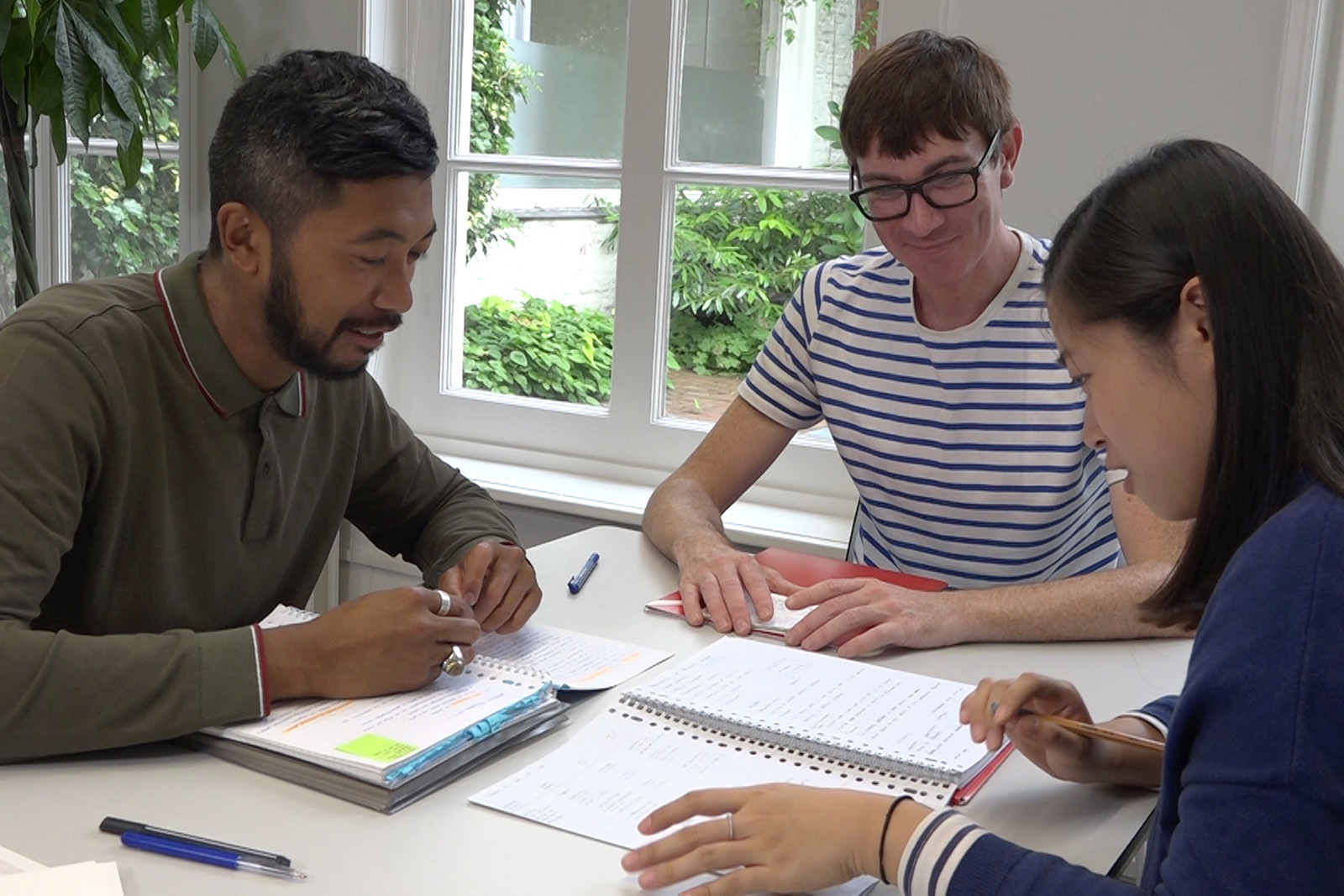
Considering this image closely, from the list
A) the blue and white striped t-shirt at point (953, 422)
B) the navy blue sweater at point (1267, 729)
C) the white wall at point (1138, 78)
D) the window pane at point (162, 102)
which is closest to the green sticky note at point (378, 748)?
the navy blue sweater at point (1267, 729)

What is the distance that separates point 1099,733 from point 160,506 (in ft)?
2.97

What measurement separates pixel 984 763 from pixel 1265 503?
0.35 m

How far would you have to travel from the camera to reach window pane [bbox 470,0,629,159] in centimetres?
266

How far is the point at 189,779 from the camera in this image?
0.98 meters

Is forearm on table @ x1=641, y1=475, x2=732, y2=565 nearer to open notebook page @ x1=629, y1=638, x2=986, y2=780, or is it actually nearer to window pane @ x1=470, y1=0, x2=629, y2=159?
open notebook page @ x1=629, y1=638, x2=986, y2=780

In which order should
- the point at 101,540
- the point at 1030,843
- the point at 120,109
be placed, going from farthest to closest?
the point at 120,109 → the point at 101,540 → the point at 1030,843

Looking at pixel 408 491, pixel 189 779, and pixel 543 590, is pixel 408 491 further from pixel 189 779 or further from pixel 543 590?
pixel 189 779

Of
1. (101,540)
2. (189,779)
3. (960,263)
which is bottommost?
(189,779)

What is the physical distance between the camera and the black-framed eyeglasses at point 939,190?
1.68m

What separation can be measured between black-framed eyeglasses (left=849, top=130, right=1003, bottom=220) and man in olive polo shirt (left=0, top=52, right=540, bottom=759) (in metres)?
0.63

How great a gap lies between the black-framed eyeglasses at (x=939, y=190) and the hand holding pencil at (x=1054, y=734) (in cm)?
→ 81

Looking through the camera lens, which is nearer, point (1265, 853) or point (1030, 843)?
point (1265, 853)

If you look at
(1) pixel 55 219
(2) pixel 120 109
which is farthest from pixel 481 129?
(1) pixel 55 219

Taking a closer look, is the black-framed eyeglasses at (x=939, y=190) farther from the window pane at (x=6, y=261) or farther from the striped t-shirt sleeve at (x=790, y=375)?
the window pane at (x=6, y=261)
